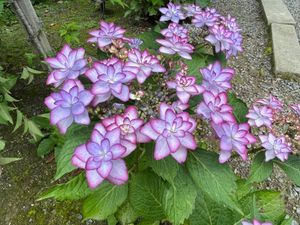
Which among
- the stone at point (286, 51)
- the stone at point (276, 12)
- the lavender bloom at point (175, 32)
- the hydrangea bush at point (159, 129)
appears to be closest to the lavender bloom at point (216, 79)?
the hydrangea bush at point (159, 129)

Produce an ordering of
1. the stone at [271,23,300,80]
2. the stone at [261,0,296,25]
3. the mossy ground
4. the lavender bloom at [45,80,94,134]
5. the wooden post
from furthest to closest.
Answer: the stone at [261,0,296,25] < the stone at [271,23,300,80] < the wooden post < the mossy ground < the lavender bloom at [45,80,94,134]

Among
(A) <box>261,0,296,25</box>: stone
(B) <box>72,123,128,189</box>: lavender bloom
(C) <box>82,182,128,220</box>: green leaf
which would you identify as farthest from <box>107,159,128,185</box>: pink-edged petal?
(A) <box>261,0,296,25</box>: stone

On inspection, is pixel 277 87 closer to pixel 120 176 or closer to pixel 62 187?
pixel 62 187

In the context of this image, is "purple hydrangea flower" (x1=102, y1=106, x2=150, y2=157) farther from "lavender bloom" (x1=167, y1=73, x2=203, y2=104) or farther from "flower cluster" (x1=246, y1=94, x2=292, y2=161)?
"flower cluster" (x1=246, y1=94, x2=292, y2=161)

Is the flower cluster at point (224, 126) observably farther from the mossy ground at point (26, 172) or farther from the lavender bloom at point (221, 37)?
the mossy ground at point (26, 172)

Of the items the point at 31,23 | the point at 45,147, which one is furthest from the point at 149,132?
the point at 31,23

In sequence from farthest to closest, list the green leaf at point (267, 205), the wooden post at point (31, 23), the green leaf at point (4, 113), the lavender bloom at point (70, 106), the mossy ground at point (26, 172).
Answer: the wooden post at point (31, 23), the mossy ground at point (26, 172), the green leaf at point (4, 113), the green leaf at point (267, 205), the lavender bloom at point (70, 106)
